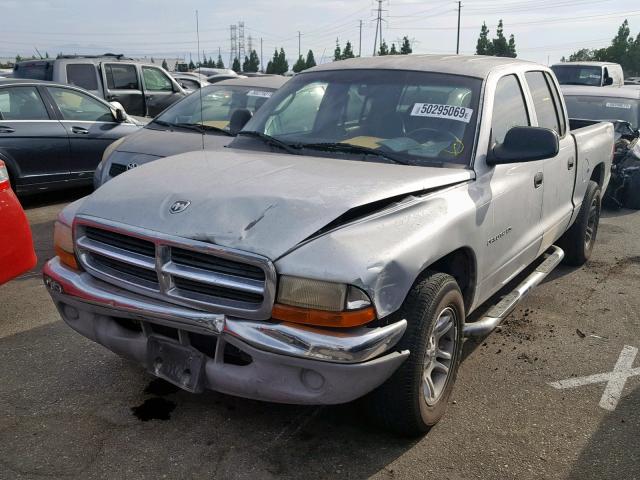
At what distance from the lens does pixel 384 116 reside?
4004mm

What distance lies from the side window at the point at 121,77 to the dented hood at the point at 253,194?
9.20m

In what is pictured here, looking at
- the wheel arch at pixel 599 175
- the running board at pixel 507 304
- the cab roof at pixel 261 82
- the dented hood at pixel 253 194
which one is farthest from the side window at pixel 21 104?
the wheel arch at pixel 599 175

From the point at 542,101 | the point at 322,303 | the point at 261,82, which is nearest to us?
the point at 322,303

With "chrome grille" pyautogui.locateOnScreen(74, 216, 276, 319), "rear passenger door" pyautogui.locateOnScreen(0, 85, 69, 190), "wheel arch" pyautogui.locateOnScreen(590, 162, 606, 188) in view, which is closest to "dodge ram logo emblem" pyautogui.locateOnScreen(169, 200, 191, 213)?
"chrome grille" pyautogui.locateOnScreen(74, 216, 276, 319)

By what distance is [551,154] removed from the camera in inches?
143

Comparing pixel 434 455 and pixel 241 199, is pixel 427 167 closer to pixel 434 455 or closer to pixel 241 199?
pixel 241 199

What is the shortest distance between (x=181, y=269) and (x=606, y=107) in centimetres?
894

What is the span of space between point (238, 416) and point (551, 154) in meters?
2.23

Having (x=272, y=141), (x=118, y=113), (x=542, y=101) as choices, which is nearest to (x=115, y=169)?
(x=118, y=113)

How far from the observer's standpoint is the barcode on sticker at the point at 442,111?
12.7 feet

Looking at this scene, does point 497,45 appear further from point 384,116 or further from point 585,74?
point 384,116

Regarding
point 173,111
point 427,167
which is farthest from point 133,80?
point 427,167

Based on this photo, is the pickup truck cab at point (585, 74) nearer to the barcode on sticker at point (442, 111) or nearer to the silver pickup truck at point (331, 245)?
the silver pickup truck at point (331, 245)

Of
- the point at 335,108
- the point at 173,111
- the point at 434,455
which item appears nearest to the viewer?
the point at 434,455
